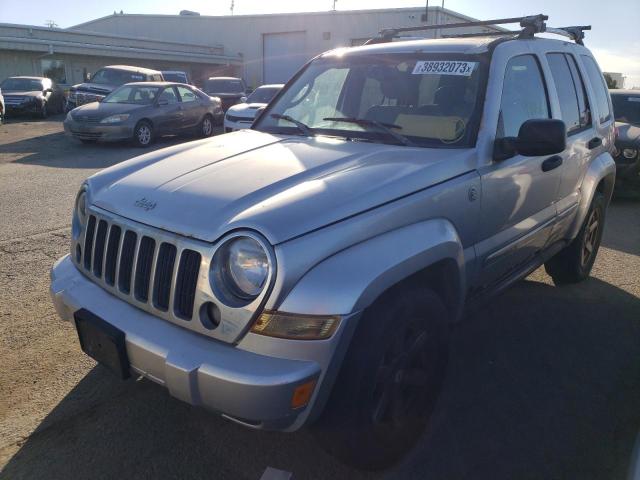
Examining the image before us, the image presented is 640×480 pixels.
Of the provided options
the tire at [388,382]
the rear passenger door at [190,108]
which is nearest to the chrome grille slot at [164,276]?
the tire at [388,382]

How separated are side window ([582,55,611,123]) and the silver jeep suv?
1048mm

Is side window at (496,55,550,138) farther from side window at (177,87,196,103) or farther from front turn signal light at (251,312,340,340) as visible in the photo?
side window at (177,87,196,103)

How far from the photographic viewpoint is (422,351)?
8.39ft

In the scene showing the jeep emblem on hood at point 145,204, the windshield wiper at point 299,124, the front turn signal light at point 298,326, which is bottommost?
the front turn signal light at point 298,326

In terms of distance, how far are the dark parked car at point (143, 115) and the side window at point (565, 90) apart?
1047cm

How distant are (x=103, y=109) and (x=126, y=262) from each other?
11.5 m

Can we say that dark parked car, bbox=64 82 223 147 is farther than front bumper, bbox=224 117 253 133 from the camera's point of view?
No

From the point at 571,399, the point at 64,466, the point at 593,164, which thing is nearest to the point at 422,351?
the point at 571,399

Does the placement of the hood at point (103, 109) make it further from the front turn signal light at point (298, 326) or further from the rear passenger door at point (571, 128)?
the front turn signal light at point (298, 326)

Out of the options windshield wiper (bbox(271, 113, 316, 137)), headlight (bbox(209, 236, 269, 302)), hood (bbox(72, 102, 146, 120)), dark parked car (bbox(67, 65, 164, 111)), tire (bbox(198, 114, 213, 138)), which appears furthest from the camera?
dark parked car (bbox(67, 65, 164, 111))

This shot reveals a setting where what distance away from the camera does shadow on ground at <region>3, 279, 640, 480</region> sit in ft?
8.34

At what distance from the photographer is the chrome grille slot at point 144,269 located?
7.51 ft

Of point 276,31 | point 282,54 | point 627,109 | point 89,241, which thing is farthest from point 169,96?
point 276,31

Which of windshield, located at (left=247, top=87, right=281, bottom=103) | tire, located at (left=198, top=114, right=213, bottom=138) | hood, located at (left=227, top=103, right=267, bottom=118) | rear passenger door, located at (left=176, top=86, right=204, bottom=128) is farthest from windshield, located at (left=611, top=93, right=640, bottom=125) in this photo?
tire, located at (left=198, top=114, right=213, bottom=138)
